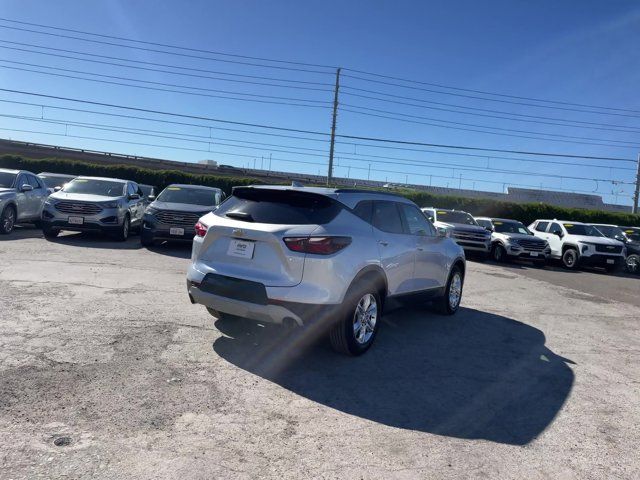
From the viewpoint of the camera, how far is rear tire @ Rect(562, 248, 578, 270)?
59.9ft

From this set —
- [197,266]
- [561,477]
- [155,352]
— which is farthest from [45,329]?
[561,477]

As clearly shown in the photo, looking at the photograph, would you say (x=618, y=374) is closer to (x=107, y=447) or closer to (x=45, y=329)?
(x=107, y=447)

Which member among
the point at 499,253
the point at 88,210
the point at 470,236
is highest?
the point at 88,210

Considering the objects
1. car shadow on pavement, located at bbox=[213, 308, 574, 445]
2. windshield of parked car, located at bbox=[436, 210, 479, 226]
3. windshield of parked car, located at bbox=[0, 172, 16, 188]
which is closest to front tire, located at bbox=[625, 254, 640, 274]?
windshield of parked car, located at bbox=[436, 210, 479, 226]

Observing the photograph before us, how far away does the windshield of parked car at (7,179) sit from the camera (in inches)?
535

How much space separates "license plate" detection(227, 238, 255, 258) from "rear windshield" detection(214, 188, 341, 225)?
26 cm

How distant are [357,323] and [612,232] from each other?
19.0 m

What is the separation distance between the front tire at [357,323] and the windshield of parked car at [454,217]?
13.8m

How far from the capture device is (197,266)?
5266 millimetres

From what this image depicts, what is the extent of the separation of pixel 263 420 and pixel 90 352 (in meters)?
2.04

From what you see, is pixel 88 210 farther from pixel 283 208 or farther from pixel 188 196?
pixel 283 208

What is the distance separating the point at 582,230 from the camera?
19.4 metres

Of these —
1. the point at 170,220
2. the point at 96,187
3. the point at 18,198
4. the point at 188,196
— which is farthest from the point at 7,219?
the point at 188,196

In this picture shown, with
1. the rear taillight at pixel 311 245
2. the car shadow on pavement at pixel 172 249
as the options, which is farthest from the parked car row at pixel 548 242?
the rear taillight at pixel 311 245
